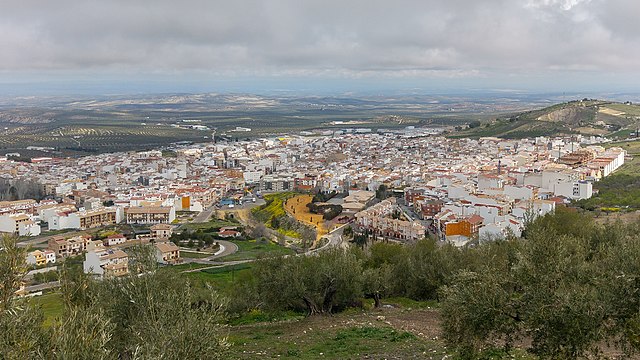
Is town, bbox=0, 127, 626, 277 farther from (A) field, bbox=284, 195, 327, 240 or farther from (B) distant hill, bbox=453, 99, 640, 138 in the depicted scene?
(B) distant hill, bbox=453, 99, 640, 138

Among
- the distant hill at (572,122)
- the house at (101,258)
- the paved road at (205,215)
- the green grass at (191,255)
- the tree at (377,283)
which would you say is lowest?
the paved road at (205,215)

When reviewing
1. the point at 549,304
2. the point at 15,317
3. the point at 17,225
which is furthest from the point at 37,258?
the point at 549,304

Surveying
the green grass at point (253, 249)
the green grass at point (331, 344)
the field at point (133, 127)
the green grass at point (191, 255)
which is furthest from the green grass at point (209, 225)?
the field at point (133, 127)

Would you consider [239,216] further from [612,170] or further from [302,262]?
[612,170]

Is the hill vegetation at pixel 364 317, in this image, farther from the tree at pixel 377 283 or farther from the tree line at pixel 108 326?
the tree at pixel 377 283

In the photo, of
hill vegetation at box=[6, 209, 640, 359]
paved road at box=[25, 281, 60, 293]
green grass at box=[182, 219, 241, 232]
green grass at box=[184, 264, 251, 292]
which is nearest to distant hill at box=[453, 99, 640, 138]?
green grass at box=[182, 219, 241, 232]

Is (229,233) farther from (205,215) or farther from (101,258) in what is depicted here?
(101,258)
